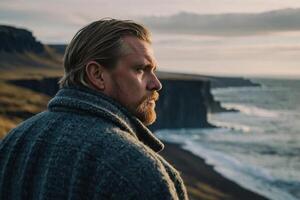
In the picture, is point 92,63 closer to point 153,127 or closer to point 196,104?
point 153,127

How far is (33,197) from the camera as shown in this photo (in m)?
2.42

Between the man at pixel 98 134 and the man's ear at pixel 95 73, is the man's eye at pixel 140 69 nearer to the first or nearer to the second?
the man at pixel 98 134

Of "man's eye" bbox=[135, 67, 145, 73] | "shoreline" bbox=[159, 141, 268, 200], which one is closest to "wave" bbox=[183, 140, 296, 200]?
"shoreline" bbox=[159, 141, 268, 200]

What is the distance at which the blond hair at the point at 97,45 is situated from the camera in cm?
246

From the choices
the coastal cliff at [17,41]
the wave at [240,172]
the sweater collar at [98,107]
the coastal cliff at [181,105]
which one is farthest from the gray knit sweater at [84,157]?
the coastal cliff at [17,41]

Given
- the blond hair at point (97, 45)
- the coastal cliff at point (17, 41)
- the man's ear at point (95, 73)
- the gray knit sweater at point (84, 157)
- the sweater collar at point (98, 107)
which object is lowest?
the coastal cliff at point (17, 41)

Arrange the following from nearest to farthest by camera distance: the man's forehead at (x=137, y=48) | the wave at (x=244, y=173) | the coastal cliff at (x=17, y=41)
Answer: the man's forehead at (x=137, y=48), the wave at (x=244, y=173), the coastal cliff at (x=17, y=41)

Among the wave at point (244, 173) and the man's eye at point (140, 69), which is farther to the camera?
the wave at point (244, 173)

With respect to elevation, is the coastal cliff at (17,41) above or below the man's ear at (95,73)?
below

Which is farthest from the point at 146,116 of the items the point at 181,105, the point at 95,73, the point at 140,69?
the point at 181,105

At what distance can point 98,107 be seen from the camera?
238 centimetres

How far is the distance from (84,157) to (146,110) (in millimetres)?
501

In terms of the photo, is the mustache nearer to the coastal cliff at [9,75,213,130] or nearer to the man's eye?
the man's eye

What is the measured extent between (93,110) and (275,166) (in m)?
50.5
